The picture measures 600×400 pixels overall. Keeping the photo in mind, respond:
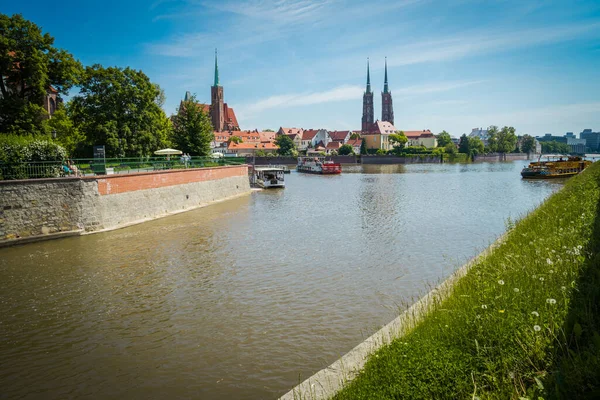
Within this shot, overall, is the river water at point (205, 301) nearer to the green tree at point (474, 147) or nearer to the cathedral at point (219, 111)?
the green tree at point (474, 147)

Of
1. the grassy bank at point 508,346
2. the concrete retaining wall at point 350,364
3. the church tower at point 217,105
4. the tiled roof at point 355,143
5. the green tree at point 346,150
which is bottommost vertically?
the concrete retaining wall at point 350,364

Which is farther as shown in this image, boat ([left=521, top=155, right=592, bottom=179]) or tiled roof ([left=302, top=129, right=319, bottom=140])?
tiled roof ([left=302, top=129, right=319, bottom=140])

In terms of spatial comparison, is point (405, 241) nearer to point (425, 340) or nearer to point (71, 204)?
point (425, 340)

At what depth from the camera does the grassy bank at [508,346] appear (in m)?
4.45

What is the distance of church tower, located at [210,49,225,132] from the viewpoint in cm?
16100

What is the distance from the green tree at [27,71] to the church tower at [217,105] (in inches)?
5303

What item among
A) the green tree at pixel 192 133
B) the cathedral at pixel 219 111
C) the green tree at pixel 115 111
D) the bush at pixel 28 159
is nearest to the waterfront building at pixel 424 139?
the cathedral at pixel 219 111

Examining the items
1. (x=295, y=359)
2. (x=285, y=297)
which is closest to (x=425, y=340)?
(x=295, y=359)

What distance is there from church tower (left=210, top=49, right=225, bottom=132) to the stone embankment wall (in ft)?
451

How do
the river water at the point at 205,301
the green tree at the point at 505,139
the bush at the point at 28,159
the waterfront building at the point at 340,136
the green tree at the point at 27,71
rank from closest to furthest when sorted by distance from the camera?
the river water at the point at 205,301, the bush at the point at 28,159, the green tree at the point at 27,71, the green tree at the point at 505,139, the waterfront building at the point at 340,136

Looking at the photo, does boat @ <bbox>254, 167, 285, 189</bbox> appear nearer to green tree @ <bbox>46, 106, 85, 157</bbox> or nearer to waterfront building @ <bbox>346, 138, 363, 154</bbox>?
green tree @ <bbox>46, 106, 85, 157</bbox>

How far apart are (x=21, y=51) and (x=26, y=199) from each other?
12.5 metres

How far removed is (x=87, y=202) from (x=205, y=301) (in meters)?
13.0

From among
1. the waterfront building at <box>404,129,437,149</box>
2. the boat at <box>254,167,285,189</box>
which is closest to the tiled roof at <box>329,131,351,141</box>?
the waterfront building at <box>404,129,437,149</box>
